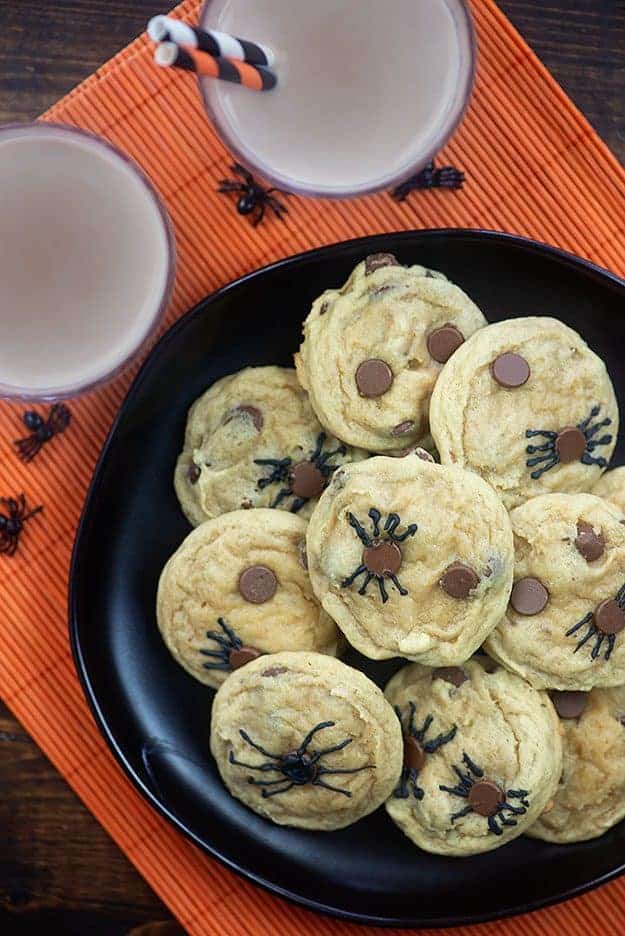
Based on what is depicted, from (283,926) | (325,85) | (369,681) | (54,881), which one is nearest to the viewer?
(325,85)

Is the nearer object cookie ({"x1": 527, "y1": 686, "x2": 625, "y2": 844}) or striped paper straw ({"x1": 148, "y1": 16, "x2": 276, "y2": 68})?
striped paper straw ({"x1": 148, "y1": 16, "x2": 276, "y2": 68})

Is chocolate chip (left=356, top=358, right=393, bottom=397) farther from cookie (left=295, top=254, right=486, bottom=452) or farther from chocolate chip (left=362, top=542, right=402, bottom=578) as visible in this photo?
chocolate chip (left=362, top=542, right=402, bottom=578)

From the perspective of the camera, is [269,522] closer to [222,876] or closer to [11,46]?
[222,876]

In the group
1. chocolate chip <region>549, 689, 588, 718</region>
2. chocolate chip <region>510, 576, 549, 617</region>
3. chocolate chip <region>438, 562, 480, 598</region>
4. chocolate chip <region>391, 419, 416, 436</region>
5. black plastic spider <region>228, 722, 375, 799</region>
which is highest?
chocolate chip <region>391, 419, 416, 436</region>

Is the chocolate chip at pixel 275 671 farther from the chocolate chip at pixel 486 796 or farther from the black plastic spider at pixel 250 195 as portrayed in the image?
the black plastic spider at pixel 250 195

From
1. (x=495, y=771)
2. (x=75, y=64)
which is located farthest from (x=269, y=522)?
(x=75, y=64)

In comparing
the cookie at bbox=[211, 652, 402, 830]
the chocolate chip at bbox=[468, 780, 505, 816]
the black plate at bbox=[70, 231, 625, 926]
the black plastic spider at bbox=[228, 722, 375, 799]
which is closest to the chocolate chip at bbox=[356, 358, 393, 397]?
the black plate at bbox=[70, 231, 625, 926]
